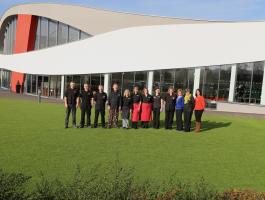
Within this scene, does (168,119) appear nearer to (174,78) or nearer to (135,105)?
(135,105)

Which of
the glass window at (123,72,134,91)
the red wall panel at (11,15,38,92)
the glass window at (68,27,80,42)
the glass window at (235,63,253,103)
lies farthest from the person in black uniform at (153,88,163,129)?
the red wall panel at (11,15,38,92)

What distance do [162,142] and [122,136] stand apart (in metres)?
1.39

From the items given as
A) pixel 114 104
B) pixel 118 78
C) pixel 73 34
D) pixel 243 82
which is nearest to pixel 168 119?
pixel 114 104

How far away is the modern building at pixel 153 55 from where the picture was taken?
95.5 ft

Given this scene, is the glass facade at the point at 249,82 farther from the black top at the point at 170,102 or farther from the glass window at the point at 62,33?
the glass window at the point at 62,33

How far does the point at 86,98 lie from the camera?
1420 centimetres

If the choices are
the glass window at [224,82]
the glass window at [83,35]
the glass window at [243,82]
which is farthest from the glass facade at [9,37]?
the glass window at [243,82]

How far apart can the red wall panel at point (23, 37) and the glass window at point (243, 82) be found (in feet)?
72.8

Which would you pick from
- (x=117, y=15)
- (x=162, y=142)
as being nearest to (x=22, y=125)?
(x=162, y=142)

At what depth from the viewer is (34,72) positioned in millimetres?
38781

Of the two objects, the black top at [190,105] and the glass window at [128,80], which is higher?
the glass window at [128,80]

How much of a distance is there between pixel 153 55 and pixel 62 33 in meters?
12.0

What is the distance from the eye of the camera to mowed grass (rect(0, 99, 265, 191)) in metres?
7.93

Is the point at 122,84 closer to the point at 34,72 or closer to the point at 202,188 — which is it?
the point at 34,72
